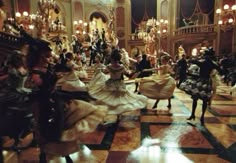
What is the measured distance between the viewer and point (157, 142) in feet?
11.0

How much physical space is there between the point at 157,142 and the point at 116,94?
4.25ft

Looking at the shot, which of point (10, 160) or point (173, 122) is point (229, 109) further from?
point (10, 160)

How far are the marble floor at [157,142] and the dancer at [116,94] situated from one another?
41 cm

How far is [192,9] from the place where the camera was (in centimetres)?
1756

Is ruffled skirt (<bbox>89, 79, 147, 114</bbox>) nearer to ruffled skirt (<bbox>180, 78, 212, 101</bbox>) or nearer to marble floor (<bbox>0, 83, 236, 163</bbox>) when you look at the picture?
marble floor (<bbox>0, 83, 236, 163</bbox>)

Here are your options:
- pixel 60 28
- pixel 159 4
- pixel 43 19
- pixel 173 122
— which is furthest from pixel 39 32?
pixel 159 4

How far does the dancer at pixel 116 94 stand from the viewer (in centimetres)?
404

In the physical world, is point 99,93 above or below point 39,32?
below

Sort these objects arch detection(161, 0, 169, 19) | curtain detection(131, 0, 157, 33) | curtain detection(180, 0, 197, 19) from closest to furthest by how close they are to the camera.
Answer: curtain detection(180, 0, 197, 19)
arch detection(161, 0, 169, 19)
curtain detection(131, 0, 157, 33)

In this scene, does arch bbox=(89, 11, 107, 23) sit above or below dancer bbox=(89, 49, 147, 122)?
above

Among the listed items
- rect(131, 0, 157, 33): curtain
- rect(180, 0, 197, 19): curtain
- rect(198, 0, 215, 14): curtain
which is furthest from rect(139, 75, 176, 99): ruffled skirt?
rect(131, 0, 157, 33): curtain

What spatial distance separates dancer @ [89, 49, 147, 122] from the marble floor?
0.41 m

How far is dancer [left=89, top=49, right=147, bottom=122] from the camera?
159 inches

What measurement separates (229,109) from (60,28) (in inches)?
534
